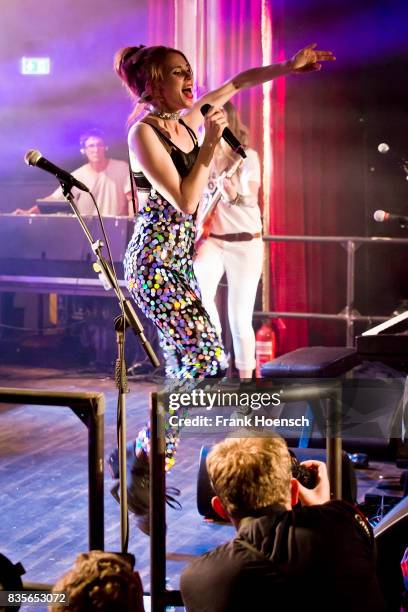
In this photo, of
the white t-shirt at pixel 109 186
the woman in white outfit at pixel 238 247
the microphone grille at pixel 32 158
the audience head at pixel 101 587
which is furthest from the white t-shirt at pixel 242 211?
the audience head at pixel 101 587

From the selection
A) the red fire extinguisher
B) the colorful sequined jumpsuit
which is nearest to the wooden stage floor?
the colorful sequined jumpsuit

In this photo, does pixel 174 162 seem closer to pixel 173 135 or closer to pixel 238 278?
pixel 173 135

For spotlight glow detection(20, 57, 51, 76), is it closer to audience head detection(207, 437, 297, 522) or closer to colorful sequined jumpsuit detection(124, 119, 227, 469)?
colorful sequined jumpsuit detection(124, 119, 227, 469)

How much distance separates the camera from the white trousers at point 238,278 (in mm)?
6398

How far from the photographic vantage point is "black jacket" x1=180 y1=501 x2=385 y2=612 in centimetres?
192

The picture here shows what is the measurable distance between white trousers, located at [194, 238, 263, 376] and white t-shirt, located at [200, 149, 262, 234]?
0.30 feet

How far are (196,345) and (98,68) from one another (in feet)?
24.1

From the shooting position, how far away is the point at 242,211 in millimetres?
6445

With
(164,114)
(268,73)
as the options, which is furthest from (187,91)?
(268,73)

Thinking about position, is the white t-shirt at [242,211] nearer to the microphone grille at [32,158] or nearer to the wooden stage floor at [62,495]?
the wooden stage floor at [62,495]

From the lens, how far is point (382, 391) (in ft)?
17.4

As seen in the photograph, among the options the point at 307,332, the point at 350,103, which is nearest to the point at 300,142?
the point at 350,103

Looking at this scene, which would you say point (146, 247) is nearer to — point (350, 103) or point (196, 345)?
point (196, 345)

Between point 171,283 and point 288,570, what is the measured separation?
62.6 inches
